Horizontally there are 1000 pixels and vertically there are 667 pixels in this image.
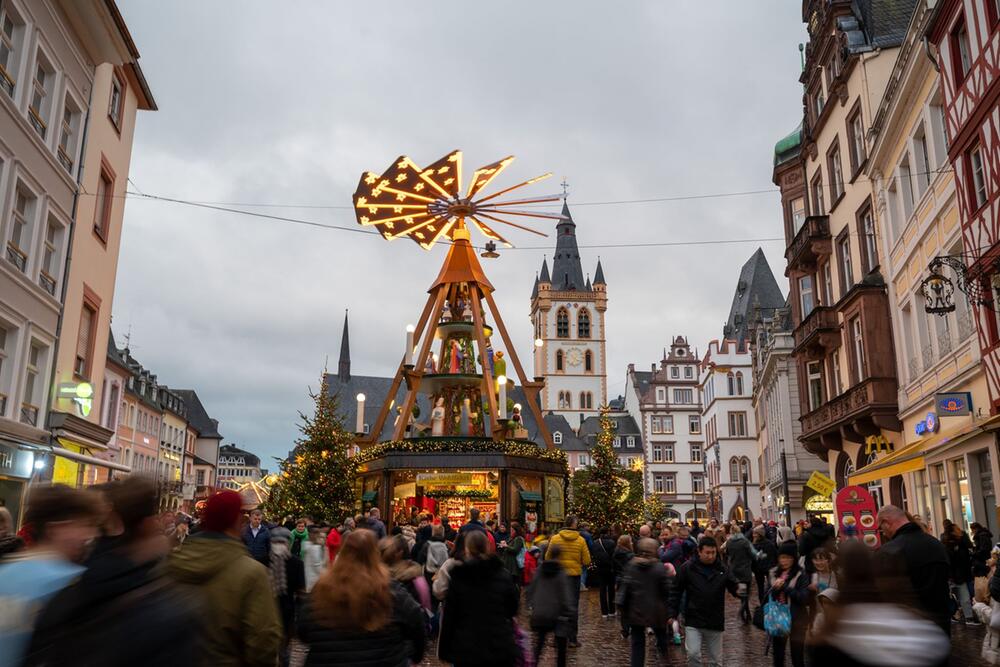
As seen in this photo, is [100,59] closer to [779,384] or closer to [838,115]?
[838,115]

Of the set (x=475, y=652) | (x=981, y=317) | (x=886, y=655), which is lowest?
(x=475, y=652)

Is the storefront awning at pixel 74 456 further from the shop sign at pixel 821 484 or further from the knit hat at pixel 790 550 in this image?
the shop sign at pixel 821 484

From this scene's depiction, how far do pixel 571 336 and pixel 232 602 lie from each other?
11298 centimetres

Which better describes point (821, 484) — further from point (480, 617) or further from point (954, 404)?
point (480, 617)

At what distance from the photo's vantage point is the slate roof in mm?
68062

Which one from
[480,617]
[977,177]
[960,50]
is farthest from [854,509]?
[480,617]

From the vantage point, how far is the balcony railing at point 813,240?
87.4 feet

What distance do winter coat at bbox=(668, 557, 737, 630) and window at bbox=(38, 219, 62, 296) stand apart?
1380 centimetres

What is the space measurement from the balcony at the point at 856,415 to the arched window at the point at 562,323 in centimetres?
8903

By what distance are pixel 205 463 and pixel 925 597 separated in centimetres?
7438

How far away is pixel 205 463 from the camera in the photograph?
74.4 meters

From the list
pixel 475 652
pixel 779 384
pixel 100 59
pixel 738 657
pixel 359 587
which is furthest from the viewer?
pixel 779 384

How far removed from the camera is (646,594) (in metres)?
8.73

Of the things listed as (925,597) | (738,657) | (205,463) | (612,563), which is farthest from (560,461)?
(205,463)
